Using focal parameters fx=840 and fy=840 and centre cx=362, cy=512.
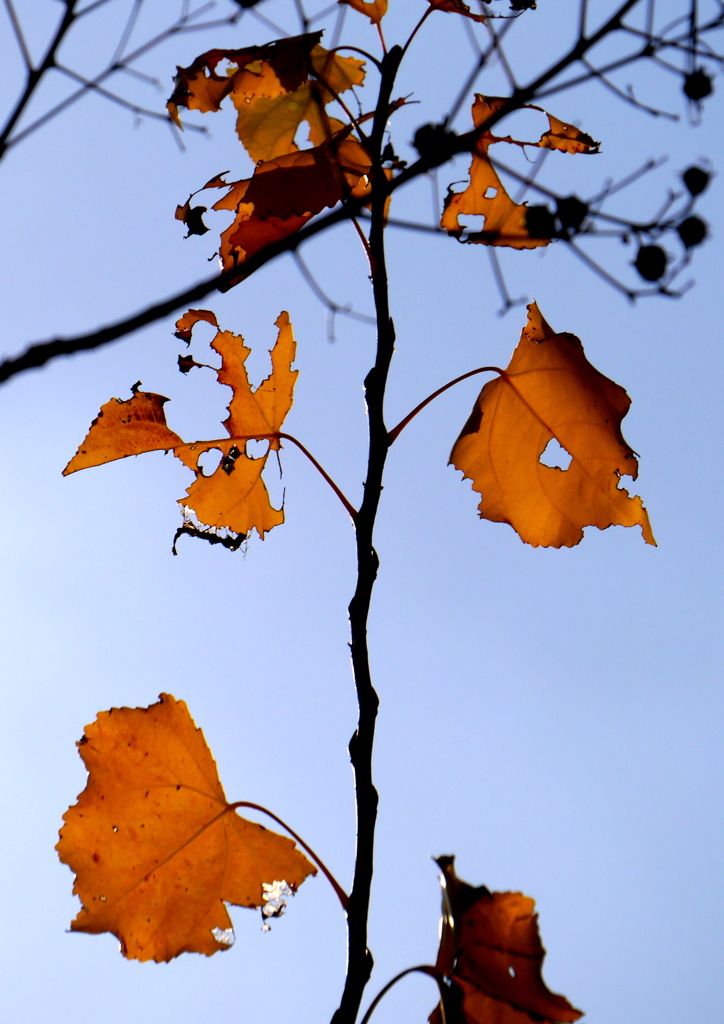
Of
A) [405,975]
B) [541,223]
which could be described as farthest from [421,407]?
[405,975]

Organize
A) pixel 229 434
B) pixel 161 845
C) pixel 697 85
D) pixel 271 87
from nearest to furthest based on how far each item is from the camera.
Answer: pixel 697 85 < pixel 161 845 < pixel 229 434 < pixel 271 87

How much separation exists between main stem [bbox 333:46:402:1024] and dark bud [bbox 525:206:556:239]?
240 mm

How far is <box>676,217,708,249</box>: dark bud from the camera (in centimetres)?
128

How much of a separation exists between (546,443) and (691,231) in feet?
1.86

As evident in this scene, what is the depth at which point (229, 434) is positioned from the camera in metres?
1.69

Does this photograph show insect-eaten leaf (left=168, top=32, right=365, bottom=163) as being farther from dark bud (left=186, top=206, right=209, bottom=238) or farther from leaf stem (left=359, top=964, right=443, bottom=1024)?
leaf stem (left=359, top=964, right=443, bottom=1024)

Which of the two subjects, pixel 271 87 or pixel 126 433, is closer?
pixel 126 433

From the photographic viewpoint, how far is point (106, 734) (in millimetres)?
1626

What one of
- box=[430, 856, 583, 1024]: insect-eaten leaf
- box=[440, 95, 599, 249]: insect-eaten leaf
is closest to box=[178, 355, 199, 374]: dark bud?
box=[440, 95, 599, 249]: insect-eaten leaf

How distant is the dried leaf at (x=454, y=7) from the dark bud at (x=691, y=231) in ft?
2.09

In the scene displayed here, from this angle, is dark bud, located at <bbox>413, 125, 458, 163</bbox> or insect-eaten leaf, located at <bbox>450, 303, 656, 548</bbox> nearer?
dark bud, located at <bbox>413, 125, 458, 163</bbox>

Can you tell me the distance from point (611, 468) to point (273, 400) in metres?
0.70

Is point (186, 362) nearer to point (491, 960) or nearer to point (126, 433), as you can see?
point (126, 433)

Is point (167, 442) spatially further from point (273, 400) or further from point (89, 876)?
point (89, 876)
